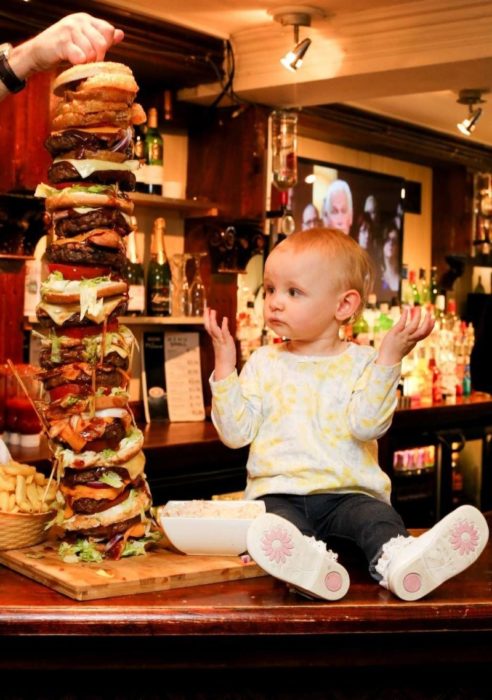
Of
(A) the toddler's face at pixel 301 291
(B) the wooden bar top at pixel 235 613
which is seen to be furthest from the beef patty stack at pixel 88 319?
(A) the toddler's face at pixel 301 291

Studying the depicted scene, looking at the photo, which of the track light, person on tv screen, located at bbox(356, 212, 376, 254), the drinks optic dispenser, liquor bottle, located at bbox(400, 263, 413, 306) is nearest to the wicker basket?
the track light

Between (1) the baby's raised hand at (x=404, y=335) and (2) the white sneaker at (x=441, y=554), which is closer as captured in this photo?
(2) the white sneaker at (x=441, y=554)

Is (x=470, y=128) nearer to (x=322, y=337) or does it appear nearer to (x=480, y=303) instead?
(x=480, y=303)

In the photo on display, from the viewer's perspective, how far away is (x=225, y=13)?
4.39 m

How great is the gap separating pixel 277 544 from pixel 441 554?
0.29 m

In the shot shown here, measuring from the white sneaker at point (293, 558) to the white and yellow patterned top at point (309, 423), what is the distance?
0.37m

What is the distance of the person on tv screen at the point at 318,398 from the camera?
202 cm

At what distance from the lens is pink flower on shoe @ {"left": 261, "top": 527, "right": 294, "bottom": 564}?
5.50ft

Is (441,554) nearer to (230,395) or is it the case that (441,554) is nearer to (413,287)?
(230,395)

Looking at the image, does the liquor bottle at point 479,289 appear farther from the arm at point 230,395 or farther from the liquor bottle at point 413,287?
the arm at point 230,395

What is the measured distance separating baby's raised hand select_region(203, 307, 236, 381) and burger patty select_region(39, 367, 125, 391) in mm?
196

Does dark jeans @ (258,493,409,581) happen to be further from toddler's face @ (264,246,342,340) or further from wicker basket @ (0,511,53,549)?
wicker basket @ (0,511,53,549)

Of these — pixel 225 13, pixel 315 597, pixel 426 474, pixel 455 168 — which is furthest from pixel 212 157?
pixel 315 597

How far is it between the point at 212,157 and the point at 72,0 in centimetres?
133
